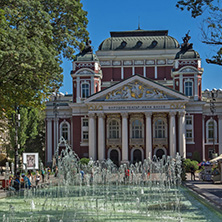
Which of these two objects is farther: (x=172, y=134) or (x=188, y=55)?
(x=188, y=55)

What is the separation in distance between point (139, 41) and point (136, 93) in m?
14.3

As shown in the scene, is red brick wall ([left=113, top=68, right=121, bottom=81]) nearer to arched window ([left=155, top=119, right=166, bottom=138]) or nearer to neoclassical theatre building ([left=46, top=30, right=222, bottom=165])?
neoclassical theatre building ([left=46, top=30, right=222, bottom=165])

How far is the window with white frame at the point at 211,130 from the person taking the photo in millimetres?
59531

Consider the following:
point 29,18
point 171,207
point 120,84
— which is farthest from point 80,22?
point 120,84

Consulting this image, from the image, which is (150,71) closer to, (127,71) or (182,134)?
(127,71)

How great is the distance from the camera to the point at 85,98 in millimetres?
60094

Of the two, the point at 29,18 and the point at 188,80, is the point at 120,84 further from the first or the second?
the point at 29,18

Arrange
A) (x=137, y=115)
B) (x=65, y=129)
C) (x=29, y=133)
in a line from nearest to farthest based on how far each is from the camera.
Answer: (x=137, y=115), (x=65, y=129), (x=29, y=133)

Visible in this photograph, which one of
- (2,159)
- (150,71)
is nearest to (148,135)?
(150,71)

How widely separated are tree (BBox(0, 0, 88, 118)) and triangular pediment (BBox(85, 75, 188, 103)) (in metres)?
30.7

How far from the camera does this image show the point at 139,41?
223 feet

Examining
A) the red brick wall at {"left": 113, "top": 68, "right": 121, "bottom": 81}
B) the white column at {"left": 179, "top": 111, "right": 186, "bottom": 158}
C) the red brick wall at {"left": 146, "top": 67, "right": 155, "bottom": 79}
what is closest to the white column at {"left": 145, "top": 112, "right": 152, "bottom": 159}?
the white column at {"left": 179, "top": 111, "right": 186, "bottom": 158}

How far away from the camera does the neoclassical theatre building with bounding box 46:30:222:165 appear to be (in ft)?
185

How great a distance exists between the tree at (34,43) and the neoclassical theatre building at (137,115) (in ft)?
102
